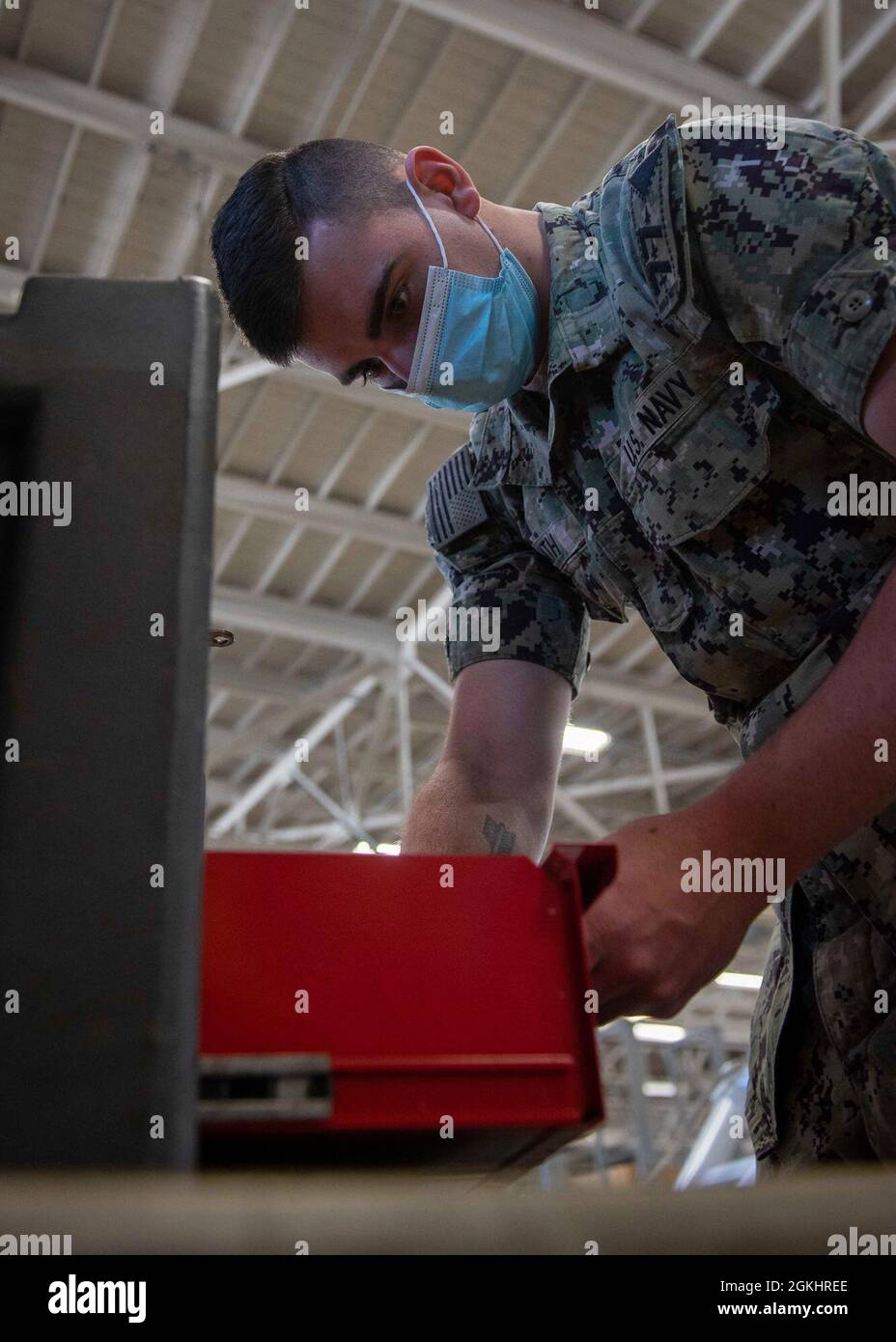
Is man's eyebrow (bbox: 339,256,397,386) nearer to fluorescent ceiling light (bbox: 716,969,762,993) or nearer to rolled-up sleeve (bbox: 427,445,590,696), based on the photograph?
rolled-up sleeve (bbox: 427,445,590,696)

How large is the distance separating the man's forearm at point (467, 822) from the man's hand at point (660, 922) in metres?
0.48

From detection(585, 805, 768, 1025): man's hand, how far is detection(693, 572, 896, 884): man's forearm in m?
0.03

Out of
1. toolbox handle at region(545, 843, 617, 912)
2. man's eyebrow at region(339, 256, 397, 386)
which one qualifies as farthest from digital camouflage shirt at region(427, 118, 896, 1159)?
toolbox handle at region(545, 843, 617, 912)

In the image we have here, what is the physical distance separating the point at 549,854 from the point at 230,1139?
0.27 metres

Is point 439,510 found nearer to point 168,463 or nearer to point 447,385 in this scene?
point 447,385

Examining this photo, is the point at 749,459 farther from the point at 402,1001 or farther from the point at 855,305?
the point at 402,1001

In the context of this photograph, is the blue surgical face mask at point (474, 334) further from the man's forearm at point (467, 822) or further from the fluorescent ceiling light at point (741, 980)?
the fluorescent ceiling light at point (741, 980)

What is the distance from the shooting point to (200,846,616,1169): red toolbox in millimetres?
717

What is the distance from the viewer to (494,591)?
1818 mm

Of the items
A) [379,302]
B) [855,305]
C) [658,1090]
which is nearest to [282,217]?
[379,302]

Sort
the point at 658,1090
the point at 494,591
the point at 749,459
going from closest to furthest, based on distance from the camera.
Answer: the point at 749,459, the point at 494,591, the point at 658,1090

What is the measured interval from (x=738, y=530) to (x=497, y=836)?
461mm
